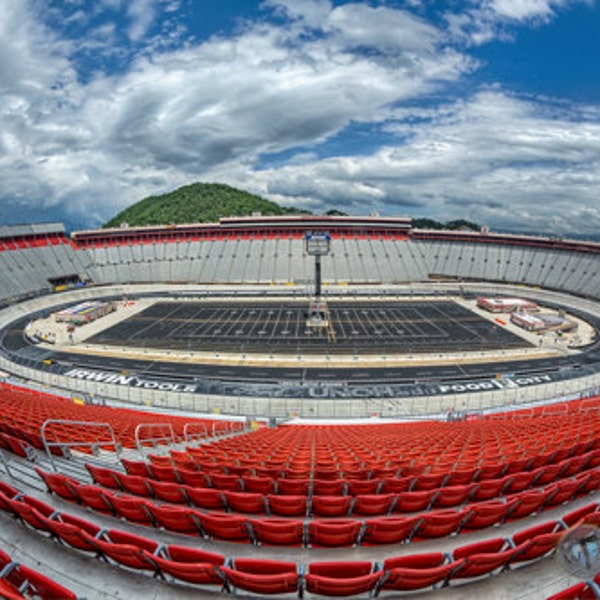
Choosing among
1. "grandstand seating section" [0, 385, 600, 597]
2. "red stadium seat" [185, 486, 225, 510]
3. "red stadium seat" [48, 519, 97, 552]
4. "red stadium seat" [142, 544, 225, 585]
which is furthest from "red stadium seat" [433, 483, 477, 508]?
"red stadium seat" [48, 519, 97, 552]

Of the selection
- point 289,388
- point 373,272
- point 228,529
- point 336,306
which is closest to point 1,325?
point 289,388

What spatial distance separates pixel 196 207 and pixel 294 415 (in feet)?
456

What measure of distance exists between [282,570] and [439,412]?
2607cm

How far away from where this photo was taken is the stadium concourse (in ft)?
14.4

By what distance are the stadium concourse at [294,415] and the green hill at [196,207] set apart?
53.4 m

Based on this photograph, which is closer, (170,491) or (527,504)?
(527,504)

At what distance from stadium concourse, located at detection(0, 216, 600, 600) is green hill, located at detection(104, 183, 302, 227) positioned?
5344cm

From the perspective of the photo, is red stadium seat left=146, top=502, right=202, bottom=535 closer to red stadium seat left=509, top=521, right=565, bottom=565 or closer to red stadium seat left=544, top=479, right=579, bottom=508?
red stadium seat left=509, top=521, right=565, bottom=565

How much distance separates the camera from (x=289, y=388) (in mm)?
31766

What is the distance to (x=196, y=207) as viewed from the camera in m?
150

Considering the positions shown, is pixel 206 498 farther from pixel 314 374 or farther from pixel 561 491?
pixel 314 374

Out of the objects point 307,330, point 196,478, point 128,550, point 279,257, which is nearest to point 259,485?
point 196,478

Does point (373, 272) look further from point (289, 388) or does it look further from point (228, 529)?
point (228, 529)

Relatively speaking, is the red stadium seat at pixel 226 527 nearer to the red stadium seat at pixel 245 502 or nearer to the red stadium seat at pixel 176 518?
the red stadium seat at pixel 176 518
